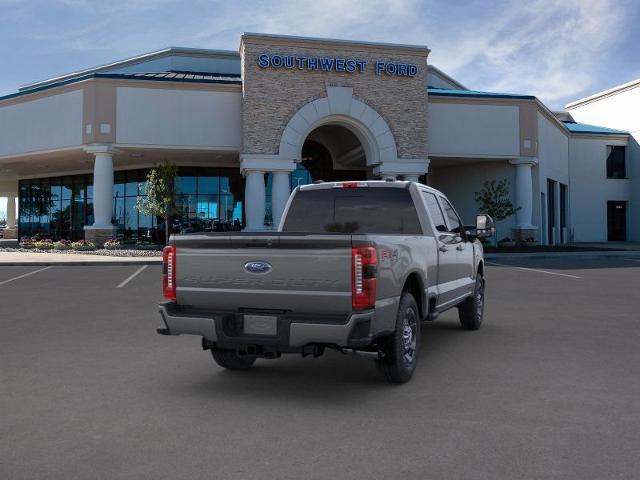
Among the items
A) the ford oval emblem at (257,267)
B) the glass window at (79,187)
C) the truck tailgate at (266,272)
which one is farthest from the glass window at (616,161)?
the ford oval emblem at (257,267)

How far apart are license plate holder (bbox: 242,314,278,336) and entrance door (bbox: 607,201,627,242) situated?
4246 centimetres

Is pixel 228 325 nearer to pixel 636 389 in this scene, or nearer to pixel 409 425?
pixel 409 425

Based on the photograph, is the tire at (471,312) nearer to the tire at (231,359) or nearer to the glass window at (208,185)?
the tire at (231,359)

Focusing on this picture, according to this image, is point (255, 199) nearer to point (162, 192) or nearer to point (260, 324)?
point (162, 192)

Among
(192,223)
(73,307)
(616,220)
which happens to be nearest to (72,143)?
(192,223)

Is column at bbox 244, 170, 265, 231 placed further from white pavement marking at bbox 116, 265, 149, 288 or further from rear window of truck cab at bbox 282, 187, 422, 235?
rear window of truck cab at bbox 282, 187, 422, 235

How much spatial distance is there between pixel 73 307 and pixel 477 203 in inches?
1054

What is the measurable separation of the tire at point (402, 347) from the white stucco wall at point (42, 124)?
26199mm

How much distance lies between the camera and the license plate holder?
5.20 meters

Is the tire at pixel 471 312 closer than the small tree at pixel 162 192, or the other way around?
the tire at pixel 471 312

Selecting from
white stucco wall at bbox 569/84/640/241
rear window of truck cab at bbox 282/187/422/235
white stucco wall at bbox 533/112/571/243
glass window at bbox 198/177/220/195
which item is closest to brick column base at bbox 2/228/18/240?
glass window at bbox 198/177/220/195

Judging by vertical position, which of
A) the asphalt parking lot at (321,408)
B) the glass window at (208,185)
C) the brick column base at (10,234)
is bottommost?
the asphalt parking lot at (321,408)

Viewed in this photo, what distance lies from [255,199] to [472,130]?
1186 centimetres

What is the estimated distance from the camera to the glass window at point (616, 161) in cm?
4197
